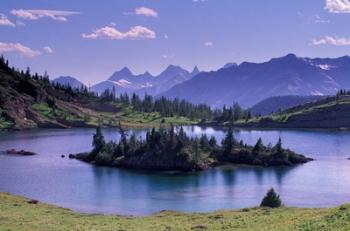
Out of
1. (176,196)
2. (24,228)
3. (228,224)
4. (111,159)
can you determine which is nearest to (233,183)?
(176,196)

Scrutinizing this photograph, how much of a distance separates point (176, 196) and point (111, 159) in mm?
63343

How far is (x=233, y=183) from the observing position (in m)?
144

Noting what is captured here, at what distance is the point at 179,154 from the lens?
560 ft

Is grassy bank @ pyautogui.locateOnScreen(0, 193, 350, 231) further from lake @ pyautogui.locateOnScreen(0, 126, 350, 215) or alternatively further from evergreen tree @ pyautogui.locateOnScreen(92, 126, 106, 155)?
evergreen tree @ pyautogui.locateOnScreen(92, 126, 106, 155)

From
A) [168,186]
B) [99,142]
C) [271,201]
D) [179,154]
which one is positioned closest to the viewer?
[271,201]

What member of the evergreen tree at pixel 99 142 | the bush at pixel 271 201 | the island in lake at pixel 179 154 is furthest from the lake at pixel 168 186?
the bush at pixel 271 201

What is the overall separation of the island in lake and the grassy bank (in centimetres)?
7861

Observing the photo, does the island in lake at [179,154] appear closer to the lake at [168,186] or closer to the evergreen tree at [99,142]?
the evergreen tree at [99,142]

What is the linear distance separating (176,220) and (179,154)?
90.6 metres

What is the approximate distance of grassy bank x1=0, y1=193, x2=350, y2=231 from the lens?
58.0 meters

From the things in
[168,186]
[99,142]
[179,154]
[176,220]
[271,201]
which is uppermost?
[99,142]

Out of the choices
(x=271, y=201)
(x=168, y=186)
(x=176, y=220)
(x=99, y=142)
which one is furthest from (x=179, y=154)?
(x=176, y=220)

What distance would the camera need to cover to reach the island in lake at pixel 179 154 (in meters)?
171

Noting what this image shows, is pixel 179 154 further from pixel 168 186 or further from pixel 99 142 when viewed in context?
pixel 99 142
